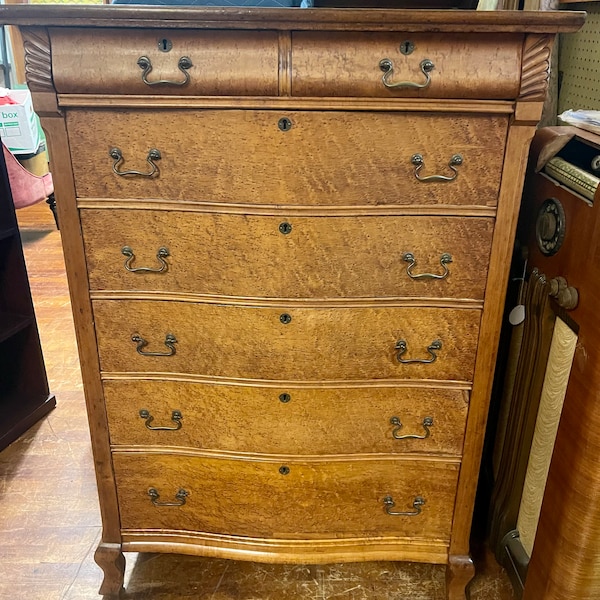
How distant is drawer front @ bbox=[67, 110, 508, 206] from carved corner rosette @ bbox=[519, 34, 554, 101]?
0.06 m

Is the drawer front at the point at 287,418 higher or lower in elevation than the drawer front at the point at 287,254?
lower

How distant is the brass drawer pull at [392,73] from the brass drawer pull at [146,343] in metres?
0.66

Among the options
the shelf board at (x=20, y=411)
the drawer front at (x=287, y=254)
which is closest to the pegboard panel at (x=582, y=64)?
the drawer front at (x=287, y=254)

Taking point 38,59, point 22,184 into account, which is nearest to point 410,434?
point 38,59

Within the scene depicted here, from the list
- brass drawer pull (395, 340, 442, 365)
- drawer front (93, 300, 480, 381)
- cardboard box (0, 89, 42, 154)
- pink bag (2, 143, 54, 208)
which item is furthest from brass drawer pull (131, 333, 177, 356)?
cardboard box (0, 89, 42, 154)

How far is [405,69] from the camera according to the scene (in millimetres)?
1052

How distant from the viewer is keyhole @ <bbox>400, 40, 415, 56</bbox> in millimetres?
1039

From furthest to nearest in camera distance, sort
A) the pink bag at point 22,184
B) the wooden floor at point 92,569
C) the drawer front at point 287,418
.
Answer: the pink bag at point 22,184, the wooden floor at point 92,569, the drawer front at point 287,418

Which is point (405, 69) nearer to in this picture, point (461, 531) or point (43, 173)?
point (461, 531)

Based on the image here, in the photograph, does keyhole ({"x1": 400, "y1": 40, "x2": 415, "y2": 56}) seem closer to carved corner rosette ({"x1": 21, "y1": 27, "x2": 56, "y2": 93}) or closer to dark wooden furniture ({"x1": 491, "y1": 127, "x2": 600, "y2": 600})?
dark wooden furniture ({"x1": 491, "y1": 127, "x2": 600, "y2": 600})

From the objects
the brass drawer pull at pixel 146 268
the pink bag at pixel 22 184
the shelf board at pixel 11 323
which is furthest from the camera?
the pink bag at pixel 22 184

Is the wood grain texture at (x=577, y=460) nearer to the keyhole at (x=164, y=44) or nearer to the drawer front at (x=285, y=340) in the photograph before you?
the drawer front at (x=285, y=340)

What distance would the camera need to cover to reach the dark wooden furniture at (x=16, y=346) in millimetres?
2055

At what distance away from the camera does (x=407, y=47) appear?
3.42 ft
